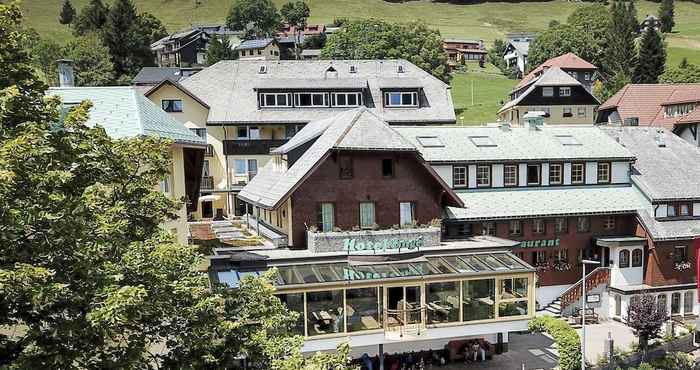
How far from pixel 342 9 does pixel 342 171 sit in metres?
171

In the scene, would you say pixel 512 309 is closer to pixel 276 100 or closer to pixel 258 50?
pixel 276 100

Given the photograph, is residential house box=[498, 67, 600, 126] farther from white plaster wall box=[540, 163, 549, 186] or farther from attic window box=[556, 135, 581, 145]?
white plaster wall box=[540, 163, 549, 186]

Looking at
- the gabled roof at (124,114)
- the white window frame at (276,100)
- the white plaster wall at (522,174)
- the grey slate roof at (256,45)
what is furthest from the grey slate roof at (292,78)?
the grey slate roof at (256,45)

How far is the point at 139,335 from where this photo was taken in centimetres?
1383

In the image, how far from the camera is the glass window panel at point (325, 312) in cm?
2888

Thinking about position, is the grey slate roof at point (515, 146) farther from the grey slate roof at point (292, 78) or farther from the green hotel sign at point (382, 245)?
the grey slate roof at point (292, 78)

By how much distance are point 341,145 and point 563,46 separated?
90335 mm

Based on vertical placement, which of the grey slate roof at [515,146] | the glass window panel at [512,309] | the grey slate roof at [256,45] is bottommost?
the glass window panel at [512,309]

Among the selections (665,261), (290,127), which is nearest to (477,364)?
(665,261)

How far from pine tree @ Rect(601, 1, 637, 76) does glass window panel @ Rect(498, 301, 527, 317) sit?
79.8m

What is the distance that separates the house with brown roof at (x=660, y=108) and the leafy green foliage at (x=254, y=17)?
94.8m

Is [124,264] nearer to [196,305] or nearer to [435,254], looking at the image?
[196,305]

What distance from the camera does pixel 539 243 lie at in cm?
3991

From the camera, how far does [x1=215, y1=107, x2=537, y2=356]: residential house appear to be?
96.3 ft
